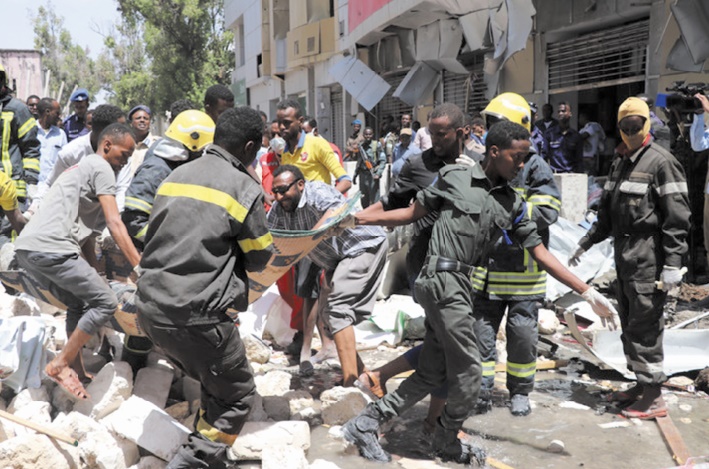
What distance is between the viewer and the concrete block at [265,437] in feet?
12.3

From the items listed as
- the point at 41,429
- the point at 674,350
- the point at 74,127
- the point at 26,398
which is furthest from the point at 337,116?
the point at 41,429

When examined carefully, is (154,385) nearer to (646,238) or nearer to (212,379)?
(212,379)

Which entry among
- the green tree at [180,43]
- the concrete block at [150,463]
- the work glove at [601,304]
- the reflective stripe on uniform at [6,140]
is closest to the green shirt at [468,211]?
the work glove at [601,304]

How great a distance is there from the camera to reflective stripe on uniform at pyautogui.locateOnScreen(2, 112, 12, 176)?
614 cm

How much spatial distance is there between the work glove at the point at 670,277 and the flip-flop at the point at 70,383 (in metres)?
3.44

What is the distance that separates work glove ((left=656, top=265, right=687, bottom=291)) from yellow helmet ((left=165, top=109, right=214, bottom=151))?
9.35ft

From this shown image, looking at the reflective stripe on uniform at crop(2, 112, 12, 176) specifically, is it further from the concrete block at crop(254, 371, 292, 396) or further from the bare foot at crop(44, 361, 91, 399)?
the concrete block at crop(254, 371, 292, 396)

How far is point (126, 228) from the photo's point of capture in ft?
14.2

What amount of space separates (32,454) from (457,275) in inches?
85.9

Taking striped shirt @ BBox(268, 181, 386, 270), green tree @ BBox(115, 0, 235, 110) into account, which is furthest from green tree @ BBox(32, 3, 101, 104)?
striped shirt @ BBox(268, 181, 386, 270)

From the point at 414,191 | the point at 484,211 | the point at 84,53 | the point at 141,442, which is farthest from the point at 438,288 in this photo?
the point at 84,53

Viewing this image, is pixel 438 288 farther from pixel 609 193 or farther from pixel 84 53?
pixel 84 53

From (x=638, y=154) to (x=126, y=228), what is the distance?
319 centimetres

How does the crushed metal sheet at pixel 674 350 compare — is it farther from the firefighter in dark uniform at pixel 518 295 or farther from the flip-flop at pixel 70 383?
the flip-flop at pixel 70 383
